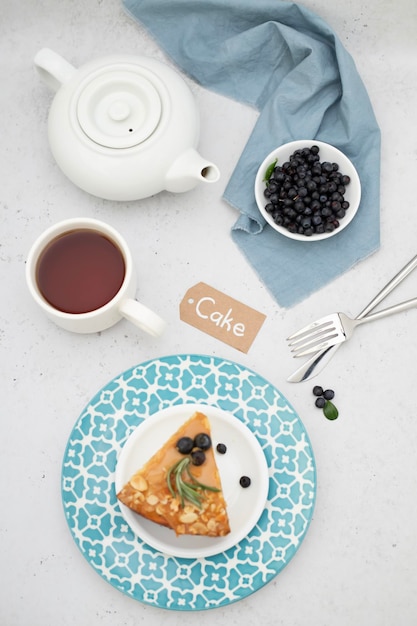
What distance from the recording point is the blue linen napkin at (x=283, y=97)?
1.13m

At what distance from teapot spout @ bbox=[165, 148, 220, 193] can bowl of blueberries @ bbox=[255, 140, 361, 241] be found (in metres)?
0.11

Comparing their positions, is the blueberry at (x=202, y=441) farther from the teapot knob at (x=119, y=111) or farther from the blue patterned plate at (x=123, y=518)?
the teapot knob at (x=119, y=111)

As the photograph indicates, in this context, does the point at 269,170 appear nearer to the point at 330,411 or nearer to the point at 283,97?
the point at 283,97

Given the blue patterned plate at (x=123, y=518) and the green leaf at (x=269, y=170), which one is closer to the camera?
the blue patterned plate at (x=123, y=518)

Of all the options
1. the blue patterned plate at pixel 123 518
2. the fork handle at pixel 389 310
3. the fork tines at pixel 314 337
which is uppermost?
the fork handle at pixel 389 310

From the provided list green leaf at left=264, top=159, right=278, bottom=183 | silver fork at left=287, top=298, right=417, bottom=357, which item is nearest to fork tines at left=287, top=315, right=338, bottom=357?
silver fork at left=287, top=298, right=417, bottom=357

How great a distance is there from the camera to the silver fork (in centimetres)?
109

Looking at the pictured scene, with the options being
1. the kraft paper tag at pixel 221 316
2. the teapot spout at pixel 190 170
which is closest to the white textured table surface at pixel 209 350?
the kraft paper tag at pixel 221 316

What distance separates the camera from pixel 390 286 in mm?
1115

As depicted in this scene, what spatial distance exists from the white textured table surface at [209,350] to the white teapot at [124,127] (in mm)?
122

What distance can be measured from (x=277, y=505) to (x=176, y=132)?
0.55 m

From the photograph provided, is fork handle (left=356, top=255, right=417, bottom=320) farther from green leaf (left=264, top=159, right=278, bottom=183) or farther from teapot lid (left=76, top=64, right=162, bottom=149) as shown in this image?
teapot lid (left=76, top=64, right=162, bottom=149)

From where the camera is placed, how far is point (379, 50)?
1.21 meters

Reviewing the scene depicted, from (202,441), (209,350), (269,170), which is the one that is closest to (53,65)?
(269,170)
